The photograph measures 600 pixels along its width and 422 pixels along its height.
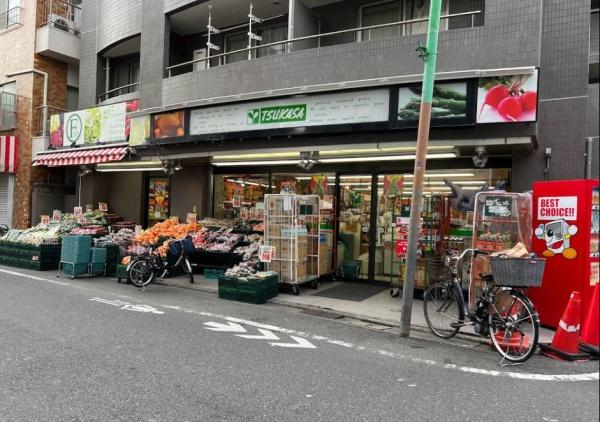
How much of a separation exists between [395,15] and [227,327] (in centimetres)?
873

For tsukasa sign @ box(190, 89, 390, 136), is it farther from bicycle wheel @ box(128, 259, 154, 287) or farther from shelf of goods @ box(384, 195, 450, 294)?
bicycle wheel @ box(128, 259, 154, 287)

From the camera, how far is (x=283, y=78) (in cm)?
1129

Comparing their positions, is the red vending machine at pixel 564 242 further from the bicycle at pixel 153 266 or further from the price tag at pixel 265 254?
the bicycle at pixel 153 266

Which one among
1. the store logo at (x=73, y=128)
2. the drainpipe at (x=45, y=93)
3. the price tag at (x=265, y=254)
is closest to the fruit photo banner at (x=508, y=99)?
the price tag at (x=265, y=254)

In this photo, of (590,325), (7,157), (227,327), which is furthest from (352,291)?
(7,157)

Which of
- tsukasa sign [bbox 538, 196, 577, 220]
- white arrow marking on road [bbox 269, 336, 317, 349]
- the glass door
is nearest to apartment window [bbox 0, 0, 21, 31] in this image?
the glass door

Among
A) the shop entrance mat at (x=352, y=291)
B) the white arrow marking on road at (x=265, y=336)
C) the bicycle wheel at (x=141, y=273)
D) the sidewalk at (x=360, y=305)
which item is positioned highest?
the bicycle wheel at (x=141, y=273)

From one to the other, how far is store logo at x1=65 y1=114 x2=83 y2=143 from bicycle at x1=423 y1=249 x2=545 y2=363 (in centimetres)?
1409

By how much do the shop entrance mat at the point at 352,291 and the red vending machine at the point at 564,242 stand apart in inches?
134

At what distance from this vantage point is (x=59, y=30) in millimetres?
17906

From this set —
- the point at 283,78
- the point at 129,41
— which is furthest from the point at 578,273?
the point at 129,41

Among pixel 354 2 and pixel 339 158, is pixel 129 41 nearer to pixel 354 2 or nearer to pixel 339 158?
pixel 354 2

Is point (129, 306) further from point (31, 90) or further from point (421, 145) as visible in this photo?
point (31, 90)

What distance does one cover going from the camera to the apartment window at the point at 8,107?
61.6 ft
